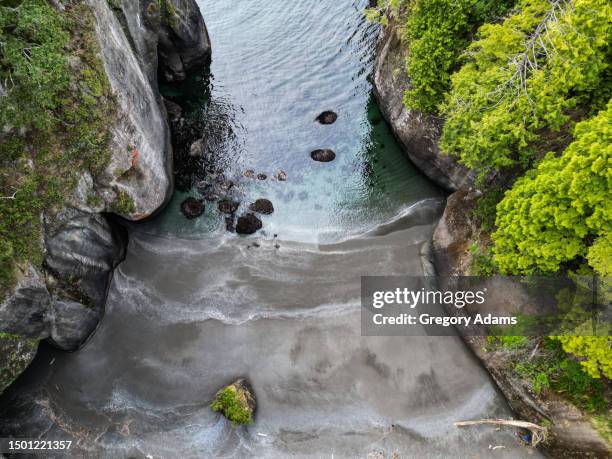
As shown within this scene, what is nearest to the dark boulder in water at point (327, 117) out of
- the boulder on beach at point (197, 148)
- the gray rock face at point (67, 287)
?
the boulder on beach at point (197, 148)

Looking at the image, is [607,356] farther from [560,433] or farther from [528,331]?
[560,433]

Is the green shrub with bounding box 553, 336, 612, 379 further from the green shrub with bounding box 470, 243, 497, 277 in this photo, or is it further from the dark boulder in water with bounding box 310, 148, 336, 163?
the dark boulder in water with bounding box 310, 148, 336, 163

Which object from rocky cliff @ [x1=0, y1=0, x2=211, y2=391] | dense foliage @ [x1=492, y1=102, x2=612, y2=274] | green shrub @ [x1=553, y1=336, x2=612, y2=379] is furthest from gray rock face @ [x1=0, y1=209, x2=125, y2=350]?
green shrub @ [x1=553, y1=336, x2=612, y2=379]

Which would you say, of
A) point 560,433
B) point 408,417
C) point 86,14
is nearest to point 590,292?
point 560,433

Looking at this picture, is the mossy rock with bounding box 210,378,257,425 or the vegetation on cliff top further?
the mossy rock with bounding box 210,378,257,425

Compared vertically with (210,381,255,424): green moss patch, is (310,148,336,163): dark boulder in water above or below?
above

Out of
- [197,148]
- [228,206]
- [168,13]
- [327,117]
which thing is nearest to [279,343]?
[228,206]

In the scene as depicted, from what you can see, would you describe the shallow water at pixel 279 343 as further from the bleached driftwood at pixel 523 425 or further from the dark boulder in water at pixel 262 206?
the dark boulder in water at pixel 262 206
